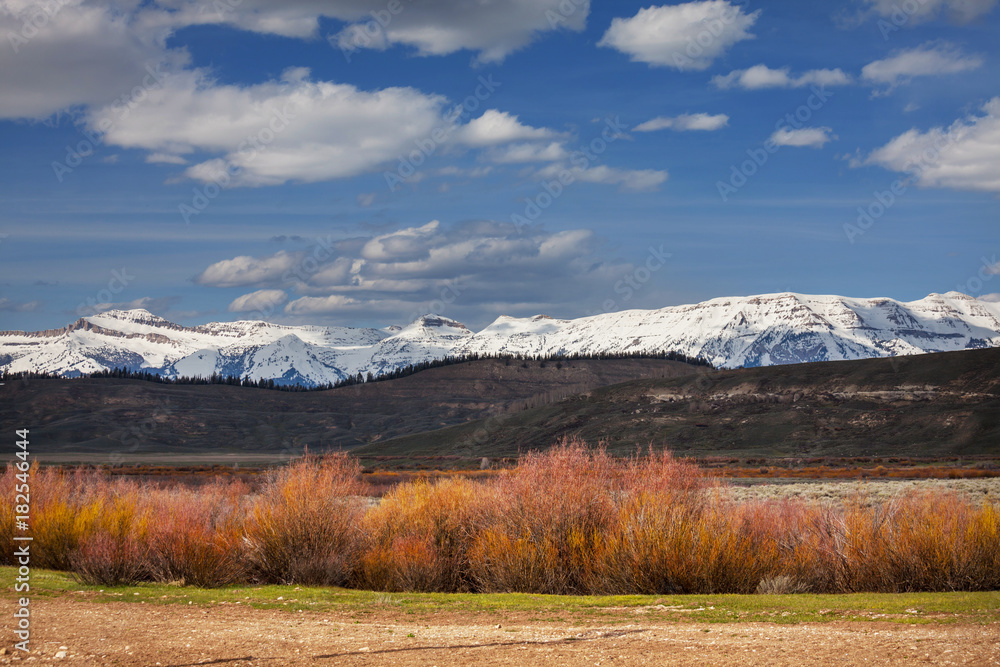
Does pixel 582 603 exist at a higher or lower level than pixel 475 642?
lower

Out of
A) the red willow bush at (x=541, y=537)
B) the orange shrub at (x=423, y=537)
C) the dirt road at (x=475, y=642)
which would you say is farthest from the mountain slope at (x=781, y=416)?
the dirt road at (x=475, y=642)

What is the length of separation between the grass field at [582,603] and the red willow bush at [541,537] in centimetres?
128

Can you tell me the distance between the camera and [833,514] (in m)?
22.2

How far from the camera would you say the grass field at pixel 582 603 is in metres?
15.9

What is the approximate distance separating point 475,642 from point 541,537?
7531mm

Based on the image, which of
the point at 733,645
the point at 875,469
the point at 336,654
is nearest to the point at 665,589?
the point at 733,645

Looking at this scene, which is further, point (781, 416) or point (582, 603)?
point (781, 416)

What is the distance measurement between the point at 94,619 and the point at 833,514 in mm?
17915

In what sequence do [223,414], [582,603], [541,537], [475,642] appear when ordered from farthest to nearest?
[223,414] < [541,537] < [582,603] < [475,642]

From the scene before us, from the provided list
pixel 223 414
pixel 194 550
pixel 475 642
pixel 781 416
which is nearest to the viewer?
pixel 475 642

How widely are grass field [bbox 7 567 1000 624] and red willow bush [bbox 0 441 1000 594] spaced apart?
1.28 m

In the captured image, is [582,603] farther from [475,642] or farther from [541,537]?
[475,642]

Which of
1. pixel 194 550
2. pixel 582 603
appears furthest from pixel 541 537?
pixel 194 550

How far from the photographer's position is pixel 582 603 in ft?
60.0
